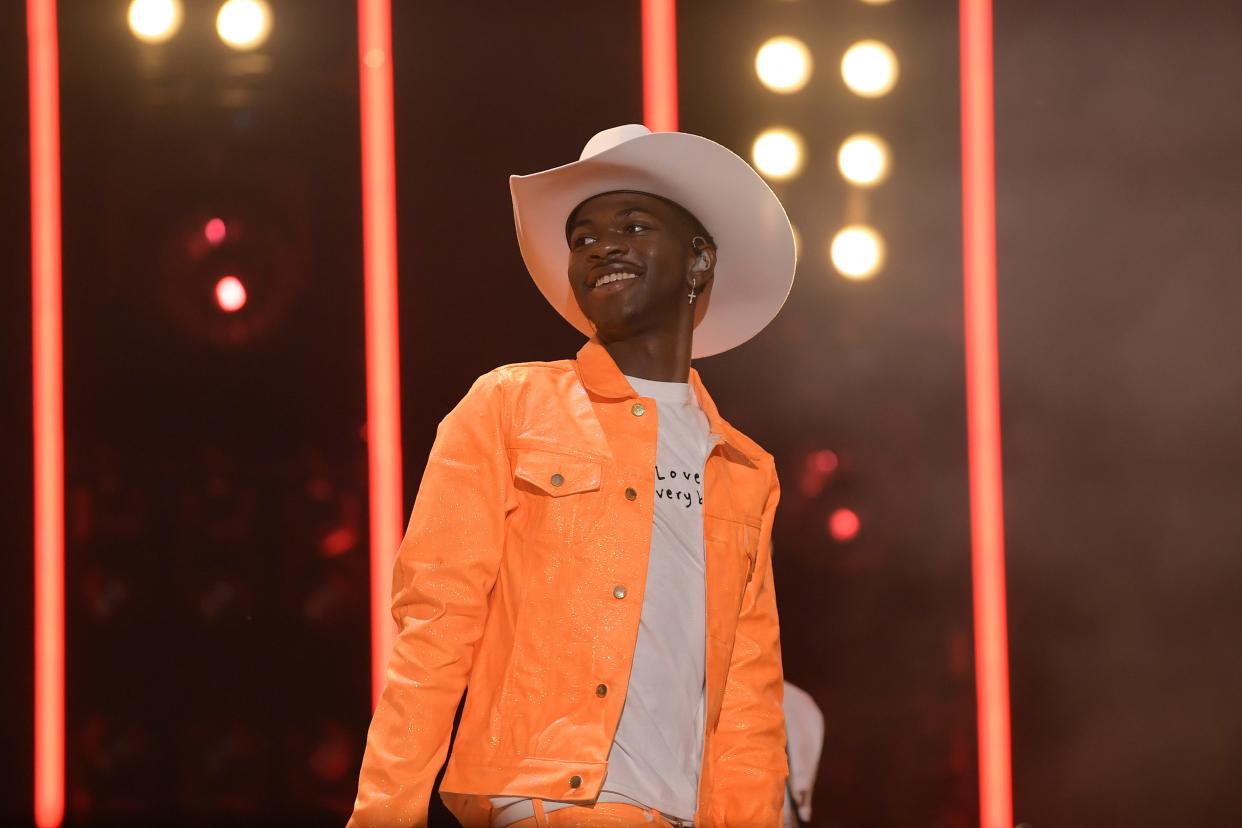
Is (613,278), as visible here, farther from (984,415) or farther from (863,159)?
(984,415)

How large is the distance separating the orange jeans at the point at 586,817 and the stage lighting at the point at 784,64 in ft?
5.69

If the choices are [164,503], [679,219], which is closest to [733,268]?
[679,219]

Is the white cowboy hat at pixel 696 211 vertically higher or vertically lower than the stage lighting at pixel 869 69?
lower

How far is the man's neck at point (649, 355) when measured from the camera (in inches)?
79.2

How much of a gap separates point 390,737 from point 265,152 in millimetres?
1615

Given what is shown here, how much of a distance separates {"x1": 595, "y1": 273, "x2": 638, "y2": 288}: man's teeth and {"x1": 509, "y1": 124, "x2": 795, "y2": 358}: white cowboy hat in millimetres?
168

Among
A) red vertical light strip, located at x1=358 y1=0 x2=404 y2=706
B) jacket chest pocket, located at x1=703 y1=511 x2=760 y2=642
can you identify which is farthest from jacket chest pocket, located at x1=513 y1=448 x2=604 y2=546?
red vertical light strip, located at x1=358 y1=0 x2=404 y2=706

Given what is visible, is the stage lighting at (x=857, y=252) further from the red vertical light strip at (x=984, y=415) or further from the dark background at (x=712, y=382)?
the red vertical light strip at (x=984, y=415)

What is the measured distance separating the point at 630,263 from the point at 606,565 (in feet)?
1.65

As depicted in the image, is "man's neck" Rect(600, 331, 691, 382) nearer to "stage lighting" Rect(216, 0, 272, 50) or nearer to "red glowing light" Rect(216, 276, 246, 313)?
"red glowing light" Rect(216, 276, 246, 313)

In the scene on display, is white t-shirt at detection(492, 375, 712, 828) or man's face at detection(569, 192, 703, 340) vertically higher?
man's face at detection(569, 192, 703, 340)

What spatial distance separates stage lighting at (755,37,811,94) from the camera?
9.18 ft

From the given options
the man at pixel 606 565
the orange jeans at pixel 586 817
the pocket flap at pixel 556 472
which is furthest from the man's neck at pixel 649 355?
the orange jeans at pixel 586 817

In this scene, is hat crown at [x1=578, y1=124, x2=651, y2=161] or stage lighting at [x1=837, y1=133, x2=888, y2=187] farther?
stage lighting at [x1=837, y1=133, x2=888, y2=187]
